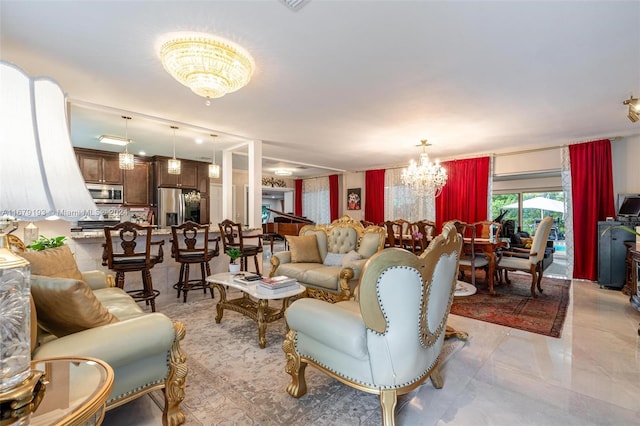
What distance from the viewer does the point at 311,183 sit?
10.2m

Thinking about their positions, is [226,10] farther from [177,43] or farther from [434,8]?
[434,8]

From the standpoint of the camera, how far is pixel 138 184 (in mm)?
6312

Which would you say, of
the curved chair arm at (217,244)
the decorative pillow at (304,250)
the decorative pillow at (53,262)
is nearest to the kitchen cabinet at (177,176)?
the curved chair arm at (217,244)

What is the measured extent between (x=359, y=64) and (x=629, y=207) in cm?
500

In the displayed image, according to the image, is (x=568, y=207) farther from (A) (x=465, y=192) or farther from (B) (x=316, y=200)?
(B) (x=316, y=200)

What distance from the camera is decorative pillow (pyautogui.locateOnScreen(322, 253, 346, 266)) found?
3.91 metres

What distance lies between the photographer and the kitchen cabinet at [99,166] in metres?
5.61

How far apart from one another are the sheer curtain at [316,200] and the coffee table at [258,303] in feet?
21.8

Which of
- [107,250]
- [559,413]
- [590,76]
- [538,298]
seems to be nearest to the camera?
[559,413]

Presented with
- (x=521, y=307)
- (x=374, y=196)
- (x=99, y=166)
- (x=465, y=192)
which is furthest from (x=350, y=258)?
(x=99, y=166)

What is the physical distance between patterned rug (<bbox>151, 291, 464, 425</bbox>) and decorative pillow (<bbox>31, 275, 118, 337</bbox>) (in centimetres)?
77

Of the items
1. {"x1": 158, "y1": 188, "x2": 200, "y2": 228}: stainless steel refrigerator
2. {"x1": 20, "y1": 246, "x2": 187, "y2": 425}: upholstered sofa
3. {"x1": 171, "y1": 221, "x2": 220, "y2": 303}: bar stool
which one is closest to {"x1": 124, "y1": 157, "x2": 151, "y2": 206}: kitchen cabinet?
{"x1": 158, "y1": 188, "x2": 200, "y2": 228}: stainless steel refrigerator

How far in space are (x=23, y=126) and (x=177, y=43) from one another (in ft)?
6.12

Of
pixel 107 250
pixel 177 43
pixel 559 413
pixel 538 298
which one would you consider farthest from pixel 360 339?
pixel 538 298
